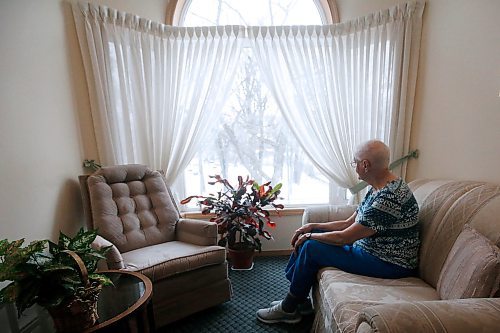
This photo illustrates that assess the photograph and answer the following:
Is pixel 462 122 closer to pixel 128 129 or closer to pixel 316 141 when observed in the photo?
pixel 316 141

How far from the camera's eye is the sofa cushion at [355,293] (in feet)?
3.85

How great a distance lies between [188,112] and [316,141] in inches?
46.4

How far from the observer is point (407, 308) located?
89cm

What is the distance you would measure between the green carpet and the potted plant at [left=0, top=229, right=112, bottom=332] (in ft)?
3.00

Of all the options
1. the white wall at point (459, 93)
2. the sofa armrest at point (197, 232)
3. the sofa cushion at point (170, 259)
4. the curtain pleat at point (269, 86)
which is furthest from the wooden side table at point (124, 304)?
the white wall at point (459, 93)

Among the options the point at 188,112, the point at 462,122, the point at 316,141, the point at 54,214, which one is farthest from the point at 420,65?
the point at 54,214

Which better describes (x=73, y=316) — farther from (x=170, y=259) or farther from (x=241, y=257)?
(x=241, y=257)

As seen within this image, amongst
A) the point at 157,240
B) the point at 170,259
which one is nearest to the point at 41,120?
the point at 157,240

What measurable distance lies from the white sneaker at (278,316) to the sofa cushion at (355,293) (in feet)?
1.14

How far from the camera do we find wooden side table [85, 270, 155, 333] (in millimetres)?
1087

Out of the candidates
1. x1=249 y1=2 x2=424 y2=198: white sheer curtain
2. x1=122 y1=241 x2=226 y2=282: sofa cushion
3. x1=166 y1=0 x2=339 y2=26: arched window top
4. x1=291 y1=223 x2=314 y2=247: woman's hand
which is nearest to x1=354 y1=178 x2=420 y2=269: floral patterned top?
x1=291 y1=223 x2=314 y2=247: woman's hand

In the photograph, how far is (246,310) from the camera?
1955 mm

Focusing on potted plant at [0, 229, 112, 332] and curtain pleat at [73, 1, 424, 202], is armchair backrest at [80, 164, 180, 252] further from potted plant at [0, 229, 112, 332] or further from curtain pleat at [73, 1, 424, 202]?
potted plant at [0, 229, 112, 332]

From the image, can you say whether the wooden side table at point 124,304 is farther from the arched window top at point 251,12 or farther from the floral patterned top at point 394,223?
the arched window top at point 251,12
